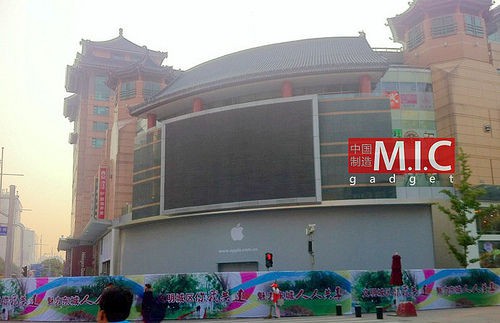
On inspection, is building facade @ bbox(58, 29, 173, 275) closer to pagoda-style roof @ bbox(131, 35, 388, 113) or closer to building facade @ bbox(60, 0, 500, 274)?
building facade @ bbox(60, 0, 500, 274)

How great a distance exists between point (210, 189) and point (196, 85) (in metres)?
9.35

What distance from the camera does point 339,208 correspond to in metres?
35.6

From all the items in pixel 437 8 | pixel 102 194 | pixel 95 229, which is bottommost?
pixel 95 229

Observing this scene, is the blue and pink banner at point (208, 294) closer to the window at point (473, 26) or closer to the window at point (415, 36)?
the window at point (415, 36)

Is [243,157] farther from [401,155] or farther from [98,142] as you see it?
[98,142]

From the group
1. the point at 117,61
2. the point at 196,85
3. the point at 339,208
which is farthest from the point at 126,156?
the point at 117,61

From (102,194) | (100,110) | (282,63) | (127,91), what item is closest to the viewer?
(282,63)

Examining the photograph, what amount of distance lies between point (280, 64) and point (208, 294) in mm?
23962

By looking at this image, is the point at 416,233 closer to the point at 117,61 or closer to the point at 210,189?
the point at 210,189

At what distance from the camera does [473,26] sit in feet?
131

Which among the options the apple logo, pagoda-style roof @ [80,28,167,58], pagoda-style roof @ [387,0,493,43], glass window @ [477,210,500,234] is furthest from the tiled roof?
pagoda-style roof @ [80,28,167,58]

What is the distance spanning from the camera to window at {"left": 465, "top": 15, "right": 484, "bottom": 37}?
39781mm

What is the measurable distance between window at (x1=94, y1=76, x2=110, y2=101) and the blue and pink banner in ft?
210

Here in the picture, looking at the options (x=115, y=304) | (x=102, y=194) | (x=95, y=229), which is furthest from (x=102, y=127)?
(x=115, y=304)
